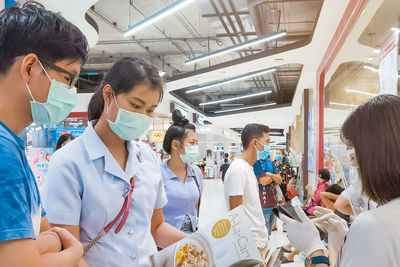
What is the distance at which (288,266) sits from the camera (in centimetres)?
511

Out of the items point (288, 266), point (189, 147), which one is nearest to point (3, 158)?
point (189, 147)

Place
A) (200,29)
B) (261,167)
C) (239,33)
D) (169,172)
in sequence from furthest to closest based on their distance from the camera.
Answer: (200,29) < (239,33) < (261,167) < (169,172)

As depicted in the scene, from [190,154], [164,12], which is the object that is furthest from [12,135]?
[164,12]

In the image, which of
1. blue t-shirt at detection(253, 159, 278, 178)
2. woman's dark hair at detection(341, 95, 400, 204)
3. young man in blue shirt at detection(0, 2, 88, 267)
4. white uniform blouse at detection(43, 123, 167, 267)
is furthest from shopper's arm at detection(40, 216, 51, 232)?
blue t-shirt at detection(253, 159, 278, 178)

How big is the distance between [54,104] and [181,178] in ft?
6.24

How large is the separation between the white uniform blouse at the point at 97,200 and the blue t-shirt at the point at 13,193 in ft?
1.31

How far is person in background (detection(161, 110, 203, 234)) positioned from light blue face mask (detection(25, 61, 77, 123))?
162 centimetres

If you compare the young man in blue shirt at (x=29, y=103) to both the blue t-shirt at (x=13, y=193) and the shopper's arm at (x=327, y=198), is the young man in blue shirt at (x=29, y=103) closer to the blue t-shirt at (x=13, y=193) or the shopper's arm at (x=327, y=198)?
the blue t-shirt at (x=13, y=193)

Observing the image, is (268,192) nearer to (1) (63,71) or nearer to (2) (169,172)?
(2) (169,172)

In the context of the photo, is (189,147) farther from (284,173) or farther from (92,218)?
(284,173)

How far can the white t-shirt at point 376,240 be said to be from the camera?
98 cm

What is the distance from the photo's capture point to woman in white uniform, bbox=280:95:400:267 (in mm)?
989

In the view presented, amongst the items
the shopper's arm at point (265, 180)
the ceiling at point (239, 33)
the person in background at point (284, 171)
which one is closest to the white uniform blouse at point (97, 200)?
the ceiling at point (239, 33)

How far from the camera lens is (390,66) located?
2322mm
